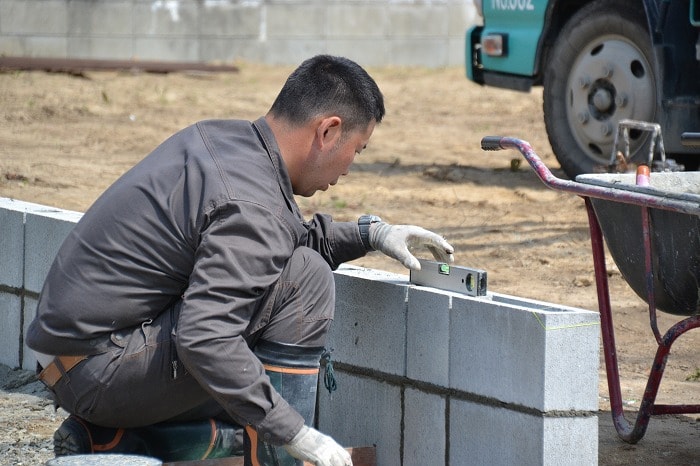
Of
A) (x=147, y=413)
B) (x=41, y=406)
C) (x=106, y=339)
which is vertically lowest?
(x=41, y=406)

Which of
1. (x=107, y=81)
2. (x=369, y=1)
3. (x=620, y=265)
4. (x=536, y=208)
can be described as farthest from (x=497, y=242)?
(x=369, y=1)

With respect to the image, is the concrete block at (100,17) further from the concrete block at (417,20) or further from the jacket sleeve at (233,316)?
the jacket sleeve at (233,316)

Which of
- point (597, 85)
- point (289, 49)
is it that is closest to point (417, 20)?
point (289, 49)

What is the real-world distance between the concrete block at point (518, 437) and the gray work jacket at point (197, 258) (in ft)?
2.11

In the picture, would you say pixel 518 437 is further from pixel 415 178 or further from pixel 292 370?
pixel 415 178

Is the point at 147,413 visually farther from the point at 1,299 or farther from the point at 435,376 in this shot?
the point at 1,299

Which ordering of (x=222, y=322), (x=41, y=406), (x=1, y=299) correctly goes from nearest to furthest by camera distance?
(x=222, y=322) → (x=41, y=406) → (x=1, y=299)

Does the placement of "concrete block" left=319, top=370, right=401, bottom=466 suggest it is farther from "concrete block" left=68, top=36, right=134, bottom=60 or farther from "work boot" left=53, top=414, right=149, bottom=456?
"concrete block" left=68, top=36, right=134, bottom=60

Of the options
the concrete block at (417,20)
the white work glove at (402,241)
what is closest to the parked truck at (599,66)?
the white work glove at (402,241)

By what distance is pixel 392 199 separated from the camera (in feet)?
22.7

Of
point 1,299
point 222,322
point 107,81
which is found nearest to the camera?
point 222,322

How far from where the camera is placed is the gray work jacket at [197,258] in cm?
238

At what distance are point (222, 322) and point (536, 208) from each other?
4680mm

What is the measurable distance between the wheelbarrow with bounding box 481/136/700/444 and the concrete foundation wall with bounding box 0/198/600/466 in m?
0.41
